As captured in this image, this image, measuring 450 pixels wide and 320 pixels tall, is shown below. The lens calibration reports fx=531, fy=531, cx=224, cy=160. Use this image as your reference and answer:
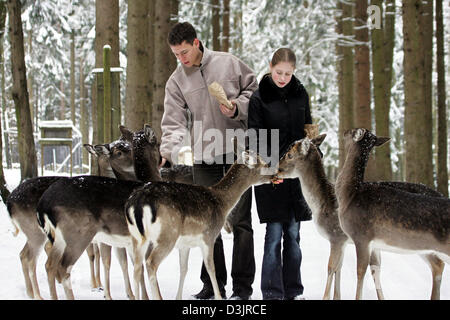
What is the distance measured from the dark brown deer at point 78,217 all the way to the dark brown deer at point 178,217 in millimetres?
534

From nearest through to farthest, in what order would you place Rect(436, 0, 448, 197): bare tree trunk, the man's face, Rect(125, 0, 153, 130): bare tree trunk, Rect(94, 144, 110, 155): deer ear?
the man's face
Rect(94, 144, 110, 155): deer ear
Rect(125, 0, 153, 130): bare tree trunk
Rect(436, 0, 448, 197): bare tree trunk

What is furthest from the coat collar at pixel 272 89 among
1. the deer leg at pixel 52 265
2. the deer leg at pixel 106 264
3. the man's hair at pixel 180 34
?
the deer leg at pixel 52 265

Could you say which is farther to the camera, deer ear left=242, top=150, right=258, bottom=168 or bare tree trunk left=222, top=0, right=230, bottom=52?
bare tree trunk left=222, top=0, right=230, bottom=52

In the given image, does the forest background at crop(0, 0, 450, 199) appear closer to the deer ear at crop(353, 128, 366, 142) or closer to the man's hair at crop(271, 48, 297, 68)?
the man's hair at crop(271, 48, 297, 68)

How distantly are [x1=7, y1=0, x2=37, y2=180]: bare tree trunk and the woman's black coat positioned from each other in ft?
28.1

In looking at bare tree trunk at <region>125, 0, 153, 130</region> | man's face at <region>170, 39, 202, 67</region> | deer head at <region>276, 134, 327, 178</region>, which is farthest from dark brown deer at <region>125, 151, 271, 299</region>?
bare tree trunk at <region>125, 0, 153, 130</region>

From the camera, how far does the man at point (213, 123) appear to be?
596cm

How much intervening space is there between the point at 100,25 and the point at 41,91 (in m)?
36.8

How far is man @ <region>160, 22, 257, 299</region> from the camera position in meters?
5.96

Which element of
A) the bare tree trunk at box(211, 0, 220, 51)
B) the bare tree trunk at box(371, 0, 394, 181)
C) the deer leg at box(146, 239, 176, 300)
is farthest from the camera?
the bare tree trunk at box(211, 0, 220, 51)

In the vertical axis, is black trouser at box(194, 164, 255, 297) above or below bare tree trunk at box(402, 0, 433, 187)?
below

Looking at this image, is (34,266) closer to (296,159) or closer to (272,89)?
(296,159)

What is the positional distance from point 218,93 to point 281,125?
2.57 ft
